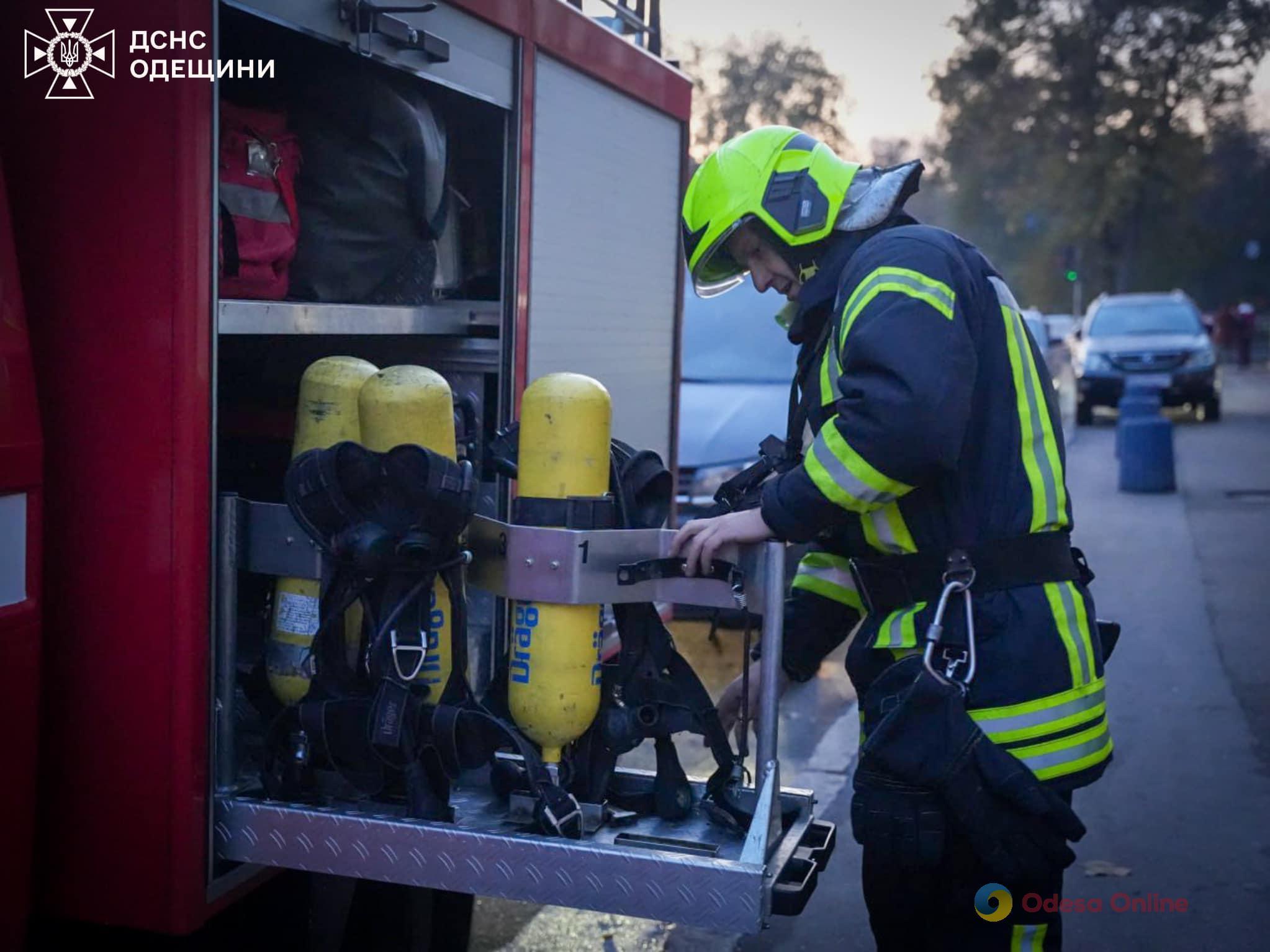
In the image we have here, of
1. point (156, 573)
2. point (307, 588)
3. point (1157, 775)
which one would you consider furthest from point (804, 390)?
point (1157, 775)

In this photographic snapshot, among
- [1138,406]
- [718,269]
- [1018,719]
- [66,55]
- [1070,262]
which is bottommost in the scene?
[1018,719]

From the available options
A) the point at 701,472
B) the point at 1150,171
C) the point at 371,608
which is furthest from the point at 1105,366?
the point at 1150,171

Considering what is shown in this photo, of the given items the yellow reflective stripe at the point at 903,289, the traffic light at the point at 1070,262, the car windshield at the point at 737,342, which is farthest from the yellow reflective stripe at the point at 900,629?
the traffic light at the point at 1070,262

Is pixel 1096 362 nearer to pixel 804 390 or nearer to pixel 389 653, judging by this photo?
pixel 804 390

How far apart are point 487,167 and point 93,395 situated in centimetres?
174

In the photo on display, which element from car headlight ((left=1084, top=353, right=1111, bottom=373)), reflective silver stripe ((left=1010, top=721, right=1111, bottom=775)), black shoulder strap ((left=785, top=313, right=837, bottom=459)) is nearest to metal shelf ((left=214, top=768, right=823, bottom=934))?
reflective silver stripe ((left=1010, top=721, right=1111, bottom=775))

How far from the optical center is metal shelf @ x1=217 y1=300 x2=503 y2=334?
283cm

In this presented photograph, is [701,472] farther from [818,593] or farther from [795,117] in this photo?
[795,117]

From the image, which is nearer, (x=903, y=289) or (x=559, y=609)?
(x=903, y=289)

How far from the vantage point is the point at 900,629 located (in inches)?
109

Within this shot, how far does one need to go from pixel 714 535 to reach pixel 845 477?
0.28 metres

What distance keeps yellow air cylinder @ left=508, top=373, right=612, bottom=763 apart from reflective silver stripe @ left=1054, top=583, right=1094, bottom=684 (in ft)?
2.91

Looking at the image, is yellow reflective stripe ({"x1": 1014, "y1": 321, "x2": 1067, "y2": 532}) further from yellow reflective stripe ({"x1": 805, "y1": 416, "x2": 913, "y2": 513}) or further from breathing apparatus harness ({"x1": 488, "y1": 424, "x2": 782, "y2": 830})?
breathing apparatus harness ({"x1": 488, "y1": 424, "x2": 782, "y2": 830})

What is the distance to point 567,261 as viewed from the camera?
160 inches
